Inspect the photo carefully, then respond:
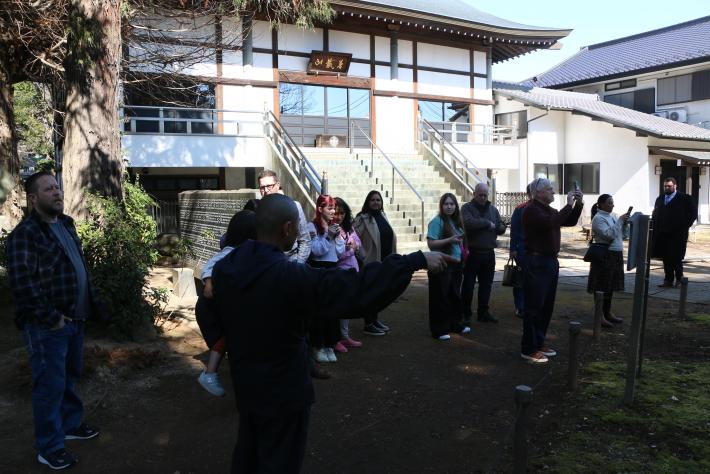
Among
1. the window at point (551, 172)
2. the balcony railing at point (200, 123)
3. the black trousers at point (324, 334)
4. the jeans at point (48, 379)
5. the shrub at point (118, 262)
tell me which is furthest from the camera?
the window at point (551, 172)

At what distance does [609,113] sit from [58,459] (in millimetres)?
23647

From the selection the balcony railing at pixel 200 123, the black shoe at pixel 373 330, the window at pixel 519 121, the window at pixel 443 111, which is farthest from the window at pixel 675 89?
the black shoe at pixel 373 330

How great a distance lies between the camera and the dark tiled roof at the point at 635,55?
25.1 m

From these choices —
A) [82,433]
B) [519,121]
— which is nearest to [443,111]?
[519,121]

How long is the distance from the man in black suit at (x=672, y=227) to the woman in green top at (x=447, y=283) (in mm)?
4673

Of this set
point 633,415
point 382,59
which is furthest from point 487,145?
point 633,415

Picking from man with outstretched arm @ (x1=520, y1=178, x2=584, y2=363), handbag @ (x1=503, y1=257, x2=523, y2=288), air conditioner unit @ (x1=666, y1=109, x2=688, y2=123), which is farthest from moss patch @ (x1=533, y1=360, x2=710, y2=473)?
air conditioner unit @ (x1=666, y1=109, x2=688, y2=123)

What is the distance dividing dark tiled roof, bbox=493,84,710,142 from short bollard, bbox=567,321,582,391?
59.1ft

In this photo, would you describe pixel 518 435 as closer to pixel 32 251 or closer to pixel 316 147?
pixel 32 251

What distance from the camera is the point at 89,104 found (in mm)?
6539

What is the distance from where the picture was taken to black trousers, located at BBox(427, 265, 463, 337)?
637 cm

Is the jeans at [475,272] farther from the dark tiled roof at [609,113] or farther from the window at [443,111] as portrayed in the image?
the dark tiled roof at [609,113]

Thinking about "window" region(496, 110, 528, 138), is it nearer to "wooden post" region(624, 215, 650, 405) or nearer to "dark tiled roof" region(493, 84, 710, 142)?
"dark tiled roof" region(493, 84, 710, 142)

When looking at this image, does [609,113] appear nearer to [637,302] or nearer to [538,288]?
[538,288]
